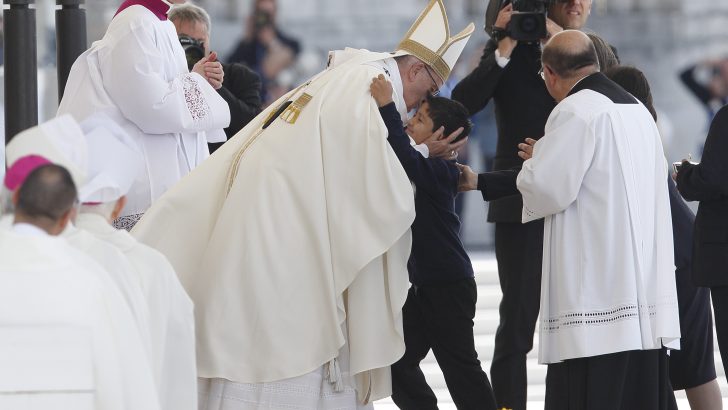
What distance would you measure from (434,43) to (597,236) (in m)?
0.92

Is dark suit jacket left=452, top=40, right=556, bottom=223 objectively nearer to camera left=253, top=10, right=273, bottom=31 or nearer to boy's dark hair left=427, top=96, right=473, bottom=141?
boy's dark hair left=427, top=96, right=473, bottom=141

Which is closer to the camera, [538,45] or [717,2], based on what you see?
[538,45]

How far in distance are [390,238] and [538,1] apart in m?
1.87

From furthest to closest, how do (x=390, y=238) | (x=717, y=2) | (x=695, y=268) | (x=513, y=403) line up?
1. (x=717, y=2)
2. (x=513, y=403)
3. (x=695, y=268)
4. (x=390, y=238)

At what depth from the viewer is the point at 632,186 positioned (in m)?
4.71

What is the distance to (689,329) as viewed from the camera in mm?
5520

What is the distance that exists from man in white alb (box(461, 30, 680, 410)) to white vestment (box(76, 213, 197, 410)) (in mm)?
1578

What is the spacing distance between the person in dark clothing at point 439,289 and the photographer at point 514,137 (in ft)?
2.01

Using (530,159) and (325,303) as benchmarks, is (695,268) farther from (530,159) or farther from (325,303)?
(325,303)

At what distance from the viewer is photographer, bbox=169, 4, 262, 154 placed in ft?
19.7

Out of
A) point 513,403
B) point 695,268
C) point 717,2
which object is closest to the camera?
point 695,268

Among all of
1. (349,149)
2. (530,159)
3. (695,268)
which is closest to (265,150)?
(349,149)

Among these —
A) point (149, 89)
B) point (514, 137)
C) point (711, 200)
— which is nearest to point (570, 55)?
point (711, 200)

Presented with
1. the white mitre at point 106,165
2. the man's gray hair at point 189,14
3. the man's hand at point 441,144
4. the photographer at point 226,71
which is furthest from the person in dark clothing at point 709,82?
the white mitre at point 106,165
